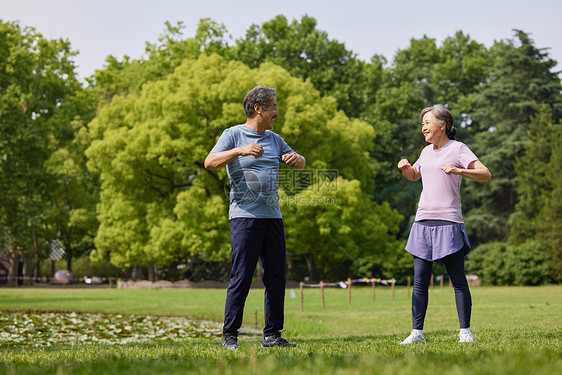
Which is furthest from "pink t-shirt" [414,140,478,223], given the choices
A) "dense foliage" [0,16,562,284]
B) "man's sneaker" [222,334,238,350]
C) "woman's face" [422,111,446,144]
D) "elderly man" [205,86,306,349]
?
"dense foliage" [0,16,562,284]

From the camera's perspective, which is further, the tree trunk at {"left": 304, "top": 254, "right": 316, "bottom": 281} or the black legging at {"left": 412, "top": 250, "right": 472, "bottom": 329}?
the tree trunk at {"left": 304, "top": 254, "right": 316, "bottom": 281}

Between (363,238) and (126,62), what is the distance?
23.3 meters

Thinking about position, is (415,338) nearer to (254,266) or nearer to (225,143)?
(254,266)

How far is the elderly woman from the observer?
5367 mm

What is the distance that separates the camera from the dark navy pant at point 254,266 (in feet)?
17.2

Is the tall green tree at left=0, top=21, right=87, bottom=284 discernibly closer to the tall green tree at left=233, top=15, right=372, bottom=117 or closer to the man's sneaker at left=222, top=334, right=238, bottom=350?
the tall green tree at left=233, top=15, right=372, bottom=117

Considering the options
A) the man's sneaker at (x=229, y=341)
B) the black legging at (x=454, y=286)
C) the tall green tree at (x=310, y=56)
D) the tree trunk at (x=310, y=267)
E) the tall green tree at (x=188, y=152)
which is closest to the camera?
the man's sneaker at (x=229, y=341)

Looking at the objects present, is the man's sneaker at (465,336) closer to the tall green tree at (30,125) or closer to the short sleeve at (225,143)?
the short sleeve at (225,143)

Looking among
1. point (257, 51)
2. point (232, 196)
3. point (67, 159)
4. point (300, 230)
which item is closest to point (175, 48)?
point (257, 51)

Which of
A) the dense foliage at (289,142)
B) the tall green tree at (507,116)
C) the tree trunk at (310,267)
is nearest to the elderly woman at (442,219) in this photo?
the dense foliage at (289,142)

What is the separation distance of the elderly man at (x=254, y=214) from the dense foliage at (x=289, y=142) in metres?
21.1

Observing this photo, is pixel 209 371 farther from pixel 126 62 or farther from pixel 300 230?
pixel 126 62

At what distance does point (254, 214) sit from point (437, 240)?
161 cm

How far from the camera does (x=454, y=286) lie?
5.50 metres
